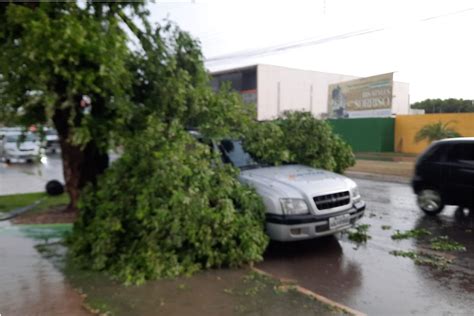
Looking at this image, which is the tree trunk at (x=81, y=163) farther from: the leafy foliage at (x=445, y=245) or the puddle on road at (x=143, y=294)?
the leafy foliage at (x=445, y=245)

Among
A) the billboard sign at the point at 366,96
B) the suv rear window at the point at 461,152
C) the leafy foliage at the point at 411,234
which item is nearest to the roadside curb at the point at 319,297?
the leafy foliage at the point at 411,234

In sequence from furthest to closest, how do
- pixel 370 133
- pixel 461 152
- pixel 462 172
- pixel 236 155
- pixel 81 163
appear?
pixel 370 133 → pixel 461 152 → pixel 462 172 → pixel 81 163 → pixel 236 155

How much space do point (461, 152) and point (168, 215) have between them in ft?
20.5

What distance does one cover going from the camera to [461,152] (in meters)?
8.57

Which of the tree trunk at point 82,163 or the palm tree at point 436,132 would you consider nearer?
the tree trunk at point 82,163

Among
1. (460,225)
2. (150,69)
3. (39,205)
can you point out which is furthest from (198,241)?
(39,205)

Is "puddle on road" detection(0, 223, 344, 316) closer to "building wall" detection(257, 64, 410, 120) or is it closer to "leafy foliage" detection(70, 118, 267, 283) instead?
"leafy foliage" detection(70, 118, 267, 283)

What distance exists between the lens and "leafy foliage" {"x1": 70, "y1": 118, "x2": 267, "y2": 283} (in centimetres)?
539

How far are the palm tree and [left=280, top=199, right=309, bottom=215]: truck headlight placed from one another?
20531mm

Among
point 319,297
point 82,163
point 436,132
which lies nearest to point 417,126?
point 436,132

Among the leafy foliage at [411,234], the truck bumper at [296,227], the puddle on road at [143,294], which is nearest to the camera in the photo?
the puddle on road at [143,294]

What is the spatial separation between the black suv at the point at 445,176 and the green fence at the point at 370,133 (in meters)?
19.5

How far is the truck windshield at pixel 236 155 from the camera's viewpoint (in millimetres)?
7152

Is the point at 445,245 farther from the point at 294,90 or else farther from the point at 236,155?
the point at 294,90
